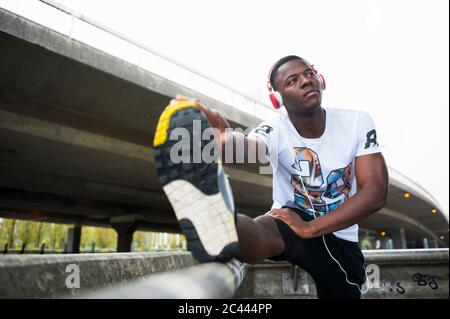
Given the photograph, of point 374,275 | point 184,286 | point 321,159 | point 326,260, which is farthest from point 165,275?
point 374,275

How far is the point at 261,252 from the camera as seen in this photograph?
66.6 inches

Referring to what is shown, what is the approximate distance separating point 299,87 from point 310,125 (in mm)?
297

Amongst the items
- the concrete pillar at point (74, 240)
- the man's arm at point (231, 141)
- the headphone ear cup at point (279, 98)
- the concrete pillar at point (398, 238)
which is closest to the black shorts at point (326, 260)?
the man's arm at point (231, 141)

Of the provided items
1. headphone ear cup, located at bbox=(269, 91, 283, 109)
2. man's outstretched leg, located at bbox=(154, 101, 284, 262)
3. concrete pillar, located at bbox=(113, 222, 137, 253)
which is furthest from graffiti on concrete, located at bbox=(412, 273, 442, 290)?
concrete pillar, located at bbox=(113, 222, 137, 253)

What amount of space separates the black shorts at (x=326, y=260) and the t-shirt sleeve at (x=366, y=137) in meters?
0.60

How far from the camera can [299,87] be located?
2.32 m

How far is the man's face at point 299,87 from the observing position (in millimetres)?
2307

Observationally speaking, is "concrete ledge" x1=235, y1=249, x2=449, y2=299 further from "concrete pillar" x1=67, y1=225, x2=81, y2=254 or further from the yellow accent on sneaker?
"concrete pillar" x1=67, y1=225, x2=81, y2=254

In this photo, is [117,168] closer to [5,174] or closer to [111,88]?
[5,174]

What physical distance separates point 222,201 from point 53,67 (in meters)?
8.38

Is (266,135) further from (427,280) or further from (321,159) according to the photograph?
(427,280)

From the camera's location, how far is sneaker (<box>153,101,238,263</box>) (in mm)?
1433
